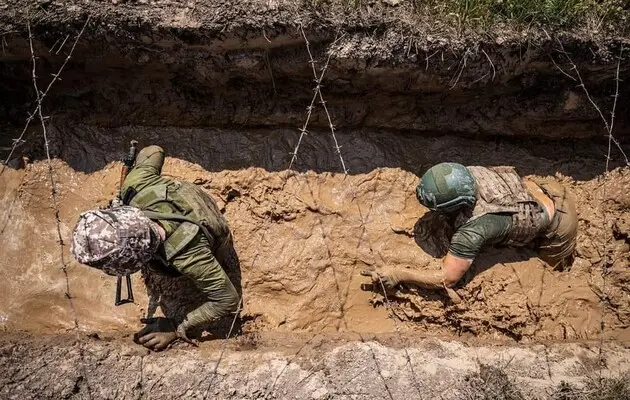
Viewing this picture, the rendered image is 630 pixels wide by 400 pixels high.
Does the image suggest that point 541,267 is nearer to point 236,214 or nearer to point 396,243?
point 396,243

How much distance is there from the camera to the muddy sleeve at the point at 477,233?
149 inches

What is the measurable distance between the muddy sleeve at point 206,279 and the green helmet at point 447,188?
1568mm

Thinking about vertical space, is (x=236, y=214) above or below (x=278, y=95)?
below

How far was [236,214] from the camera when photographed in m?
4.26

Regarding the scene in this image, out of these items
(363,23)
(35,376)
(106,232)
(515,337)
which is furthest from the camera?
(515,337)

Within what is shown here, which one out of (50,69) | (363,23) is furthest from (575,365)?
(50,69)

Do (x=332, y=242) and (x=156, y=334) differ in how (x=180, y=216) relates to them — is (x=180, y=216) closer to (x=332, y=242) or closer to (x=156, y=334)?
(x=156, y=334)

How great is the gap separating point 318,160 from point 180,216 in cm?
151

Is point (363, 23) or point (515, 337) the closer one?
point (363, 23)

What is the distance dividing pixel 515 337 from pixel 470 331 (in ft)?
1.13

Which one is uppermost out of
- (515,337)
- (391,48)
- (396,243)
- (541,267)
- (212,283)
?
(391,48)

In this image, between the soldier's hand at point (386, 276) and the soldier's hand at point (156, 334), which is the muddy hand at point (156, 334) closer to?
the soldier's hand at point (156, 334)

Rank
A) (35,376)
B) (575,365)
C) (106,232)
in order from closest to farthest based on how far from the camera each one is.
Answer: (106,232) → (35,376) → (575,365)

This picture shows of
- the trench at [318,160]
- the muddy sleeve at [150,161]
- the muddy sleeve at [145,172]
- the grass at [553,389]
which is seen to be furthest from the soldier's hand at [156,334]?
the grass at [553,389]
